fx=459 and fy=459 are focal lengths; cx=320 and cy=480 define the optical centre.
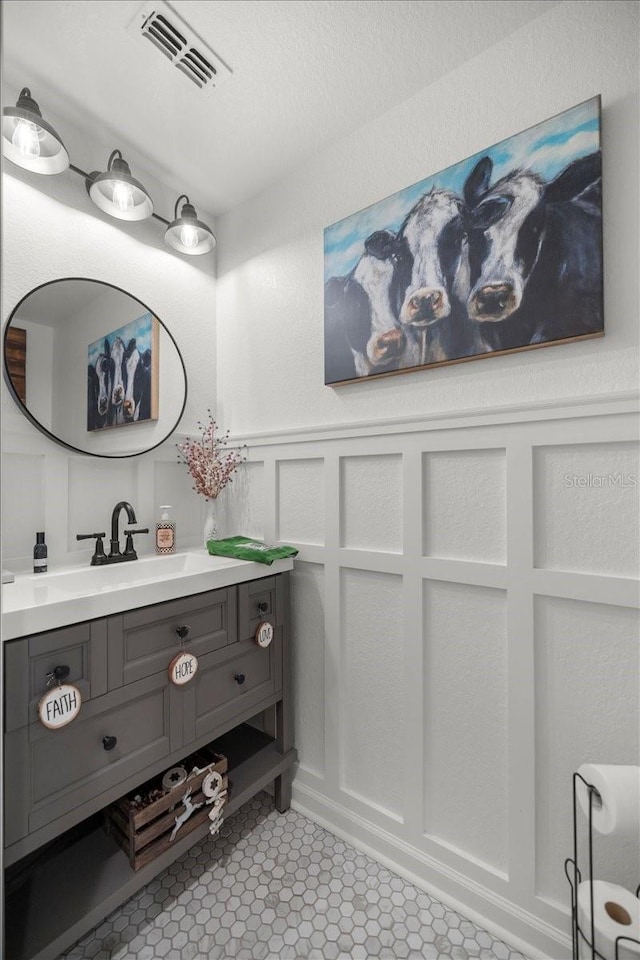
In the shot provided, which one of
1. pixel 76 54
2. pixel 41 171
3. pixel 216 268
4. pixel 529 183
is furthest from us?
pixel 216 268

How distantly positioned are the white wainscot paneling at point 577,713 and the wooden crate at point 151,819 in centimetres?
95

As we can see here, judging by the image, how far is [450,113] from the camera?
1.42 meters

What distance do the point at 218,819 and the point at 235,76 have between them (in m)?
2.29

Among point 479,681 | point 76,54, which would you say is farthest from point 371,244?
point 479,681

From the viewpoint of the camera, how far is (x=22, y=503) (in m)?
1.48

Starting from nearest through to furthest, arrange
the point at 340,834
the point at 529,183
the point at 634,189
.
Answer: the point at 634,189 < the point at 529,183 < the point at 340,834

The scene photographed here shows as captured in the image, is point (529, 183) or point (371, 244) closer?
point (529, 183)

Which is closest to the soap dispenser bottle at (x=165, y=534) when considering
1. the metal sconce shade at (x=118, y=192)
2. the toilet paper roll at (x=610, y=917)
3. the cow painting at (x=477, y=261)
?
the cow painting at (x=477, y=261)

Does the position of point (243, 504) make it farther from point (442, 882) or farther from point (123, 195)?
point (442, 882)

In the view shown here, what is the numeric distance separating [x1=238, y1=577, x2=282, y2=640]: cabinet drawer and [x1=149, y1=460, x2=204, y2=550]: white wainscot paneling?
0.52 meters

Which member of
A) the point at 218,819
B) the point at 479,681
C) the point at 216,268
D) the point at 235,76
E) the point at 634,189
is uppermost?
the point at 235,76

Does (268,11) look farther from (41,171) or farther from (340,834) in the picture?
(340,834)

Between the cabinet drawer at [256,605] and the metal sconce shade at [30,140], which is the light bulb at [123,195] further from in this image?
the cabinet drawer at [256,605]

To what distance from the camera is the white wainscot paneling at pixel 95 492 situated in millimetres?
1612
